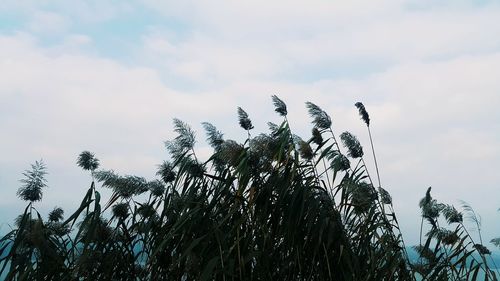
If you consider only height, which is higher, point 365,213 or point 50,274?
point 365,213

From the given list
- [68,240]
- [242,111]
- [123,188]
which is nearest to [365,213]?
[242,111]

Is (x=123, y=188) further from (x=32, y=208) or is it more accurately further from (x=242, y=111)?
(x=242, y=111)

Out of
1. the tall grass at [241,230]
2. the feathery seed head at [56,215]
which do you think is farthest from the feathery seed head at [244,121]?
the feathery seed head at [56,215]

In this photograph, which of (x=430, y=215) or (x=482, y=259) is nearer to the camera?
(x=482, y=259)

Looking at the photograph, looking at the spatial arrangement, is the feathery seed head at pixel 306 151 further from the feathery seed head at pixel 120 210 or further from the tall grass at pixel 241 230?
the feathery seed head at pixel 120 210

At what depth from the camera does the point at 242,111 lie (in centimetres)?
437

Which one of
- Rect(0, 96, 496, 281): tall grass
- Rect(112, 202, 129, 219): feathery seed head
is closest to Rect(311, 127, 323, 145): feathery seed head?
Rect(0, 96, 496, 281): tall grass

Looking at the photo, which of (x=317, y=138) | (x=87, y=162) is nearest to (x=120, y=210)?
(x=87, y=162)

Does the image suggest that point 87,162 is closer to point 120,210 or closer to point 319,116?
point 120,210

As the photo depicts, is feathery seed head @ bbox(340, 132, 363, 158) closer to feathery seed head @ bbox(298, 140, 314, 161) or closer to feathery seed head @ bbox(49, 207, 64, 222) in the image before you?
feathery seed head @ bbox(298, 140, 314, 161)

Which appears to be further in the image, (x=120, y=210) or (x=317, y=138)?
(x=317, y=138)

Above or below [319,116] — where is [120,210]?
below

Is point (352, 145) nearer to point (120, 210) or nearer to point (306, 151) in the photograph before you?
point (306, 151)

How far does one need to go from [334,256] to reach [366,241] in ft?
0.86
